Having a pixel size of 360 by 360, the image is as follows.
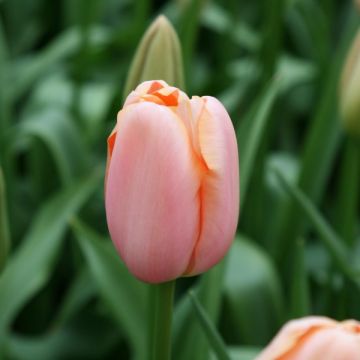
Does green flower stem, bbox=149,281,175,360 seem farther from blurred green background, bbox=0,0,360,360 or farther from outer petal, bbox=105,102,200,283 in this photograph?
blurred green background, bbox=0,0,360,360

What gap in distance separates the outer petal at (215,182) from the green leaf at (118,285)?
0.37 meters

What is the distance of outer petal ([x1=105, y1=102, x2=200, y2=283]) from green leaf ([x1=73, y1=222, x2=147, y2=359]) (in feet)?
1.21

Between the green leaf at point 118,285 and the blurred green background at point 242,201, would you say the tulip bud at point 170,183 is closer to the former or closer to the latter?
the blurred green background at point 242,201

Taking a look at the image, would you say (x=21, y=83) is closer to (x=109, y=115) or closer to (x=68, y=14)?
(x=109, y=115)

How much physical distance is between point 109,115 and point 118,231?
0.95 m

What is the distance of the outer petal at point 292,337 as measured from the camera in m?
0.49

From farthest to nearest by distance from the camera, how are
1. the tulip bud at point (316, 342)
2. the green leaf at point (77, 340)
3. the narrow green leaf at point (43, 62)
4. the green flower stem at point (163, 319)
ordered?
the narrow green leaf at point (43, 62), the green leaf at point (77, 340), the green flower stem at point (163, 319), the tulip bud at point (316, 342)

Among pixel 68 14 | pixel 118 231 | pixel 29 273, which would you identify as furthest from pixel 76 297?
pixel 68 14

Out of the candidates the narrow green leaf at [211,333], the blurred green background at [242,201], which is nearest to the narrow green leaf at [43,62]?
the blurred green background at [242,201]

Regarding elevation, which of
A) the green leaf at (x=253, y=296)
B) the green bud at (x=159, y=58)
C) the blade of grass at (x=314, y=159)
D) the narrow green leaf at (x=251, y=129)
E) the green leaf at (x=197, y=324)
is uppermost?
the green bud at (x=159, y=58)

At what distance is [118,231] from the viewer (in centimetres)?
56

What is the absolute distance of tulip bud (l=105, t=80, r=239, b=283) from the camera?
1.76 feet

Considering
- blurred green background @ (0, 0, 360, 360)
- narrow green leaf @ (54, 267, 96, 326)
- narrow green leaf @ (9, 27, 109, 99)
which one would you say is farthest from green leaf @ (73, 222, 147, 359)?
narrow green leaf @ (9, 27, 109, 99)

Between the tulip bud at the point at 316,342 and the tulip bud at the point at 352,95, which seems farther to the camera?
the tulip bud at the point at 352,95
